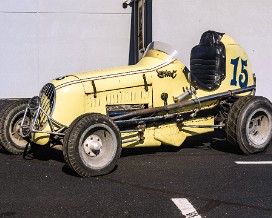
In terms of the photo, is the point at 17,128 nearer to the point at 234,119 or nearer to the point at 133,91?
the point at 133,91

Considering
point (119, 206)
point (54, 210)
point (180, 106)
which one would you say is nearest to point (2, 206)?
point (54, 210)

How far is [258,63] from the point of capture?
12617 millimetres

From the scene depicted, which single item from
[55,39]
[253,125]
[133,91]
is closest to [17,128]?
[133,91]

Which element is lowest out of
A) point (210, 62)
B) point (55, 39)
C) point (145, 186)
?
point (145, 186)

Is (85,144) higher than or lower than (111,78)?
lower

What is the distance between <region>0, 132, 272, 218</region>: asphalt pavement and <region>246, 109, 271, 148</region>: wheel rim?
0.22 meters

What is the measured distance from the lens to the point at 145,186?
18.1 feet

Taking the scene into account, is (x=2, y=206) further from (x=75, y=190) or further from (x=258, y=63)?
(x=258, y=63)

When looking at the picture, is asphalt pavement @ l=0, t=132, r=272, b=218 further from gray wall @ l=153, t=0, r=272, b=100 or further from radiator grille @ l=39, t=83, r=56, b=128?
gray wall @ l=153, t=0, r=272, b=100

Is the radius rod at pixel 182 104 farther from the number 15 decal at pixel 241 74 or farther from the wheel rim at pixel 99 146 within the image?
the wheel rim at pixel 99 146

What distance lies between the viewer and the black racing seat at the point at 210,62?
7.43 metres

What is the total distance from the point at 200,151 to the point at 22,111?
2.59m

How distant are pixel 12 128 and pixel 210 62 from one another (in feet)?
9.72

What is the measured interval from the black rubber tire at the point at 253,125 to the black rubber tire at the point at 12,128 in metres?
2.93
